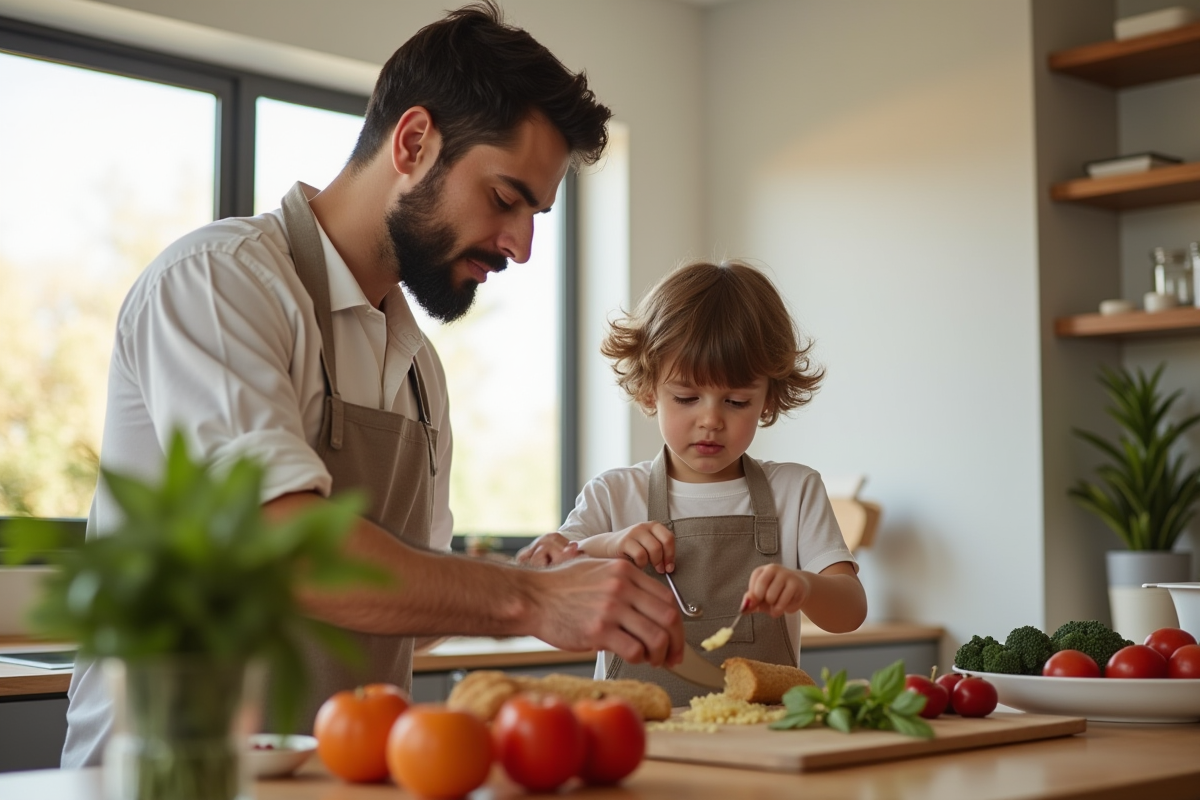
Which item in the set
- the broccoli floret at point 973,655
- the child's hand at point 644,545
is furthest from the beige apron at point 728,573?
the broccoli floret at point 973,655

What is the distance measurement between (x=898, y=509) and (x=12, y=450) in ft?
8.09

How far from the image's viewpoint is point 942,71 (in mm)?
3891

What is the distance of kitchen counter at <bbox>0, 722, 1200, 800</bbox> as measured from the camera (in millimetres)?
1043

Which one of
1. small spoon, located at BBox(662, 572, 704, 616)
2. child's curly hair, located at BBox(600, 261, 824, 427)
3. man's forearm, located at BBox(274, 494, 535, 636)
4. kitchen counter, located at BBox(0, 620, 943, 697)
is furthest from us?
kitchen counter, located at BBox(0, 620, 943, 697)

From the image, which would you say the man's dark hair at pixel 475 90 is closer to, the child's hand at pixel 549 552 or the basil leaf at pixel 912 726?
the child's hand at pixel 549 552

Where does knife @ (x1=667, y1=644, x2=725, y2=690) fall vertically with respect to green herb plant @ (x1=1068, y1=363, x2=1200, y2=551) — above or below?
below

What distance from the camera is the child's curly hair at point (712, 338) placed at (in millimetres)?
2016

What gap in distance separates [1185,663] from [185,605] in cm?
130

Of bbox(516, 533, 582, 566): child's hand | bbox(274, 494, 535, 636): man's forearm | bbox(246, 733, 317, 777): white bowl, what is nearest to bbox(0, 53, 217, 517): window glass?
bbox(516, 533, 582, 566): child's hand

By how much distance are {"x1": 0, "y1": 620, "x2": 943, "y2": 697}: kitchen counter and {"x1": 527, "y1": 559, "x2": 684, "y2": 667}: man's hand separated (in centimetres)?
89

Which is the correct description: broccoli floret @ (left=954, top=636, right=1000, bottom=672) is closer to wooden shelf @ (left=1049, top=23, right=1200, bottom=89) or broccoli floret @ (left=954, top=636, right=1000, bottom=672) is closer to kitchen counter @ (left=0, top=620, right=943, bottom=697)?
kitchen counter @ (left=0, top=620, right=943, bottom=697)

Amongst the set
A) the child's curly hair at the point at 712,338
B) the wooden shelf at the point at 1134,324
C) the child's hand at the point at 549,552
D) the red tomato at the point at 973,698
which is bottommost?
the red tomato at the point at 973,698

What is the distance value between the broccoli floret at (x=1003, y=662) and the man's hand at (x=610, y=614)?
18.0 inches

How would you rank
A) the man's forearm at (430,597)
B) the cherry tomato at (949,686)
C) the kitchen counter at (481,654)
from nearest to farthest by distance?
the man's forearm at (430,597) → the cherry tomato at (949,686) → the kitchen counter at (481,654)
